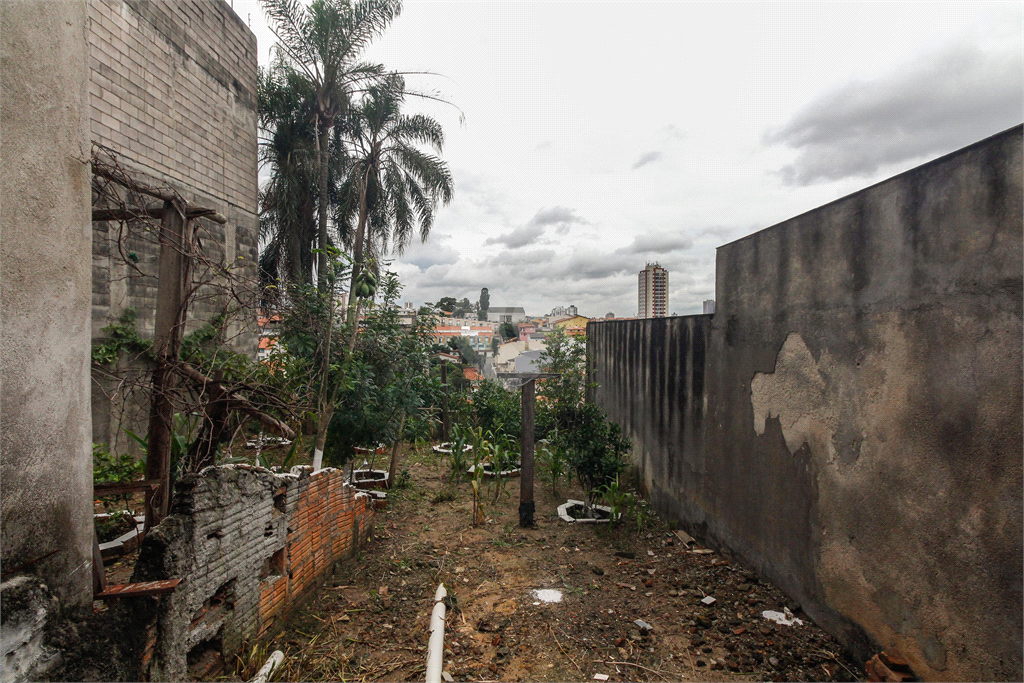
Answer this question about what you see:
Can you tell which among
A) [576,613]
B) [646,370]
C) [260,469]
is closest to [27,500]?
[260,469]

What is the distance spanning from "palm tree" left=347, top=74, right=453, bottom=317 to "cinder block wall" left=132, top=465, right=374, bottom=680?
31.6ft

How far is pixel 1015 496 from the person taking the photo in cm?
198

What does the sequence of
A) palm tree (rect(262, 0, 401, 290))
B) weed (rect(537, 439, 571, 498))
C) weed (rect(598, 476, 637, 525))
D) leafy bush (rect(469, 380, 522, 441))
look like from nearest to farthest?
weed (rect(598, 476, 637, 525)) → weed (rect(537, 439, 571, 498)) → leafy bush (rect(469, 380, 522, 441)) → palm tree (rect(262, 0, 401, 290))

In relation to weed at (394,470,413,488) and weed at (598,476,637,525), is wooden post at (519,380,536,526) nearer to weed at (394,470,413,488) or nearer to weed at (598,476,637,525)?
weed at (598,476,637,525)

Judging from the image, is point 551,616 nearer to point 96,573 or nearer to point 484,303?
point 96,573

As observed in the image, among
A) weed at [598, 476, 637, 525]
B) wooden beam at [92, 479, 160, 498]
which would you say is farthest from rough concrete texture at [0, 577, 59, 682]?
weed at [598, 476, 637, 525]

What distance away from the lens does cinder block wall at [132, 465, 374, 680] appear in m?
2.32

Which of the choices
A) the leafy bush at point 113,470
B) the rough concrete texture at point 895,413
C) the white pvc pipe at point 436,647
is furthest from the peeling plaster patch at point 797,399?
the leafy bush at point 113,470

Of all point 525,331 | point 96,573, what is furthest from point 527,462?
point 525,331

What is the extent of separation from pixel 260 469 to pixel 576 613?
2.54 metres

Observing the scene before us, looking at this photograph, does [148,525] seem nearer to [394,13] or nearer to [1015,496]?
[1015,496]

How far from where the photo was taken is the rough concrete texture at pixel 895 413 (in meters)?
2.06

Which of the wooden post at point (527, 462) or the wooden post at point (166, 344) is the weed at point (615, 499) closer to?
the wooden post at point (527, 462)

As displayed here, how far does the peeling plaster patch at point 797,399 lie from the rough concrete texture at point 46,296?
3.98 meters
